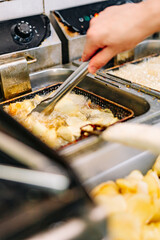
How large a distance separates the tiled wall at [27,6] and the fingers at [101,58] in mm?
913

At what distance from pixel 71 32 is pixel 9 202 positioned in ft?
5.23

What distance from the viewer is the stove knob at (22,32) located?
172 cm

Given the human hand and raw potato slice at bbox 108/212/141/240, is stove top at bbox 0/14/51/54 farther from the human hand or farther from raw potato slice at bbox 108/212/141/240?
raw potato slice at bbox 108/212/141/240

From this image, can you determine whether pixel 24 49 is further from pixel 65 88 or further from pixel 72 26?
pixel 65 88

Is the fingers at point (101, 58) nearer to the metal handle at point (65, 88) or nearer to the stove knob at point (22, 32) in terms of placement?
the metal handle at point (65, 88)

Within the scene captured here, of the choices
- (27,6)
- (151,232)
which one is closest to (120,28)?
(151,232)

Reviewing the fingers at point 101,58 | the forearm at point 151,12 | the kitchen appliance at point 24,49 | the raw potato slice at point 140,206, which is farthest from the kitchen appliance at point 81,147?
the forearm at point 151,12

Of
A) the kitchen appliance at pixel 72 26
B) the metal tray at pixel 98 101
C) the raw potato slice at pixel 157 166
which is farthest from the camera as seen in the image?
the kitchen appliance at pixel 72 26

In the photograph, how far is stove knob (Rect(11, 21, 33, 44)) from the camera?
1.72 meters

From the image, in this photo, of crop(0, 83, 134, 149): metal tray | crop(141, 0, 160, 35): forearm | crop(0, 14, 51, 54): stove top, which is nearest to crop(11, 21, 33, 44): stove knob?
crop(0, 14, 51, 54): stove top

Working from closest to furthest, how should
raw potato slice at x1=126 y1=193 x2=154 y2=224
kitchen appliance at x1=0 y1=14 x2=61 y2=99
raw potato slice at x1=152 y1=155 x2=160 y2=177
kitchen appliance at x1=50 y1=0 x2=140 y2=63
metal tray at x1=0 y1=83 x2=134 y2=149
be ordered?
1. raw potato slice at x1=126 y1=193 x2=154 y2=224
2. raw potato slice at x1=152 y1=155 x2=160 y2=177
3. metal tray at x1=0 y1=83 x2=134 y2=149
4. kitchen appliance at x1=0 y1=14 x2=61 y2=99
5. kitchen appliance at x1=50 y1=0 x2=140 y2=63

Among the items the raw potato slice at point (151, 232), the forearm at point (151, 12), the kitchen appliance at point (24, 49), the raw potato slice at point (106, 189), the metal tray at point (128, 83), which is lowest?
the raw potato slice at point (151, 232)

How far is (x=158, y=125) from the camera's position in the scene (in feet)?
4.07

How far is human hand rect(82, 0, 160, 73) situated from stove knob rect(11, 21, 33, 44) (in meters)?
0.80
